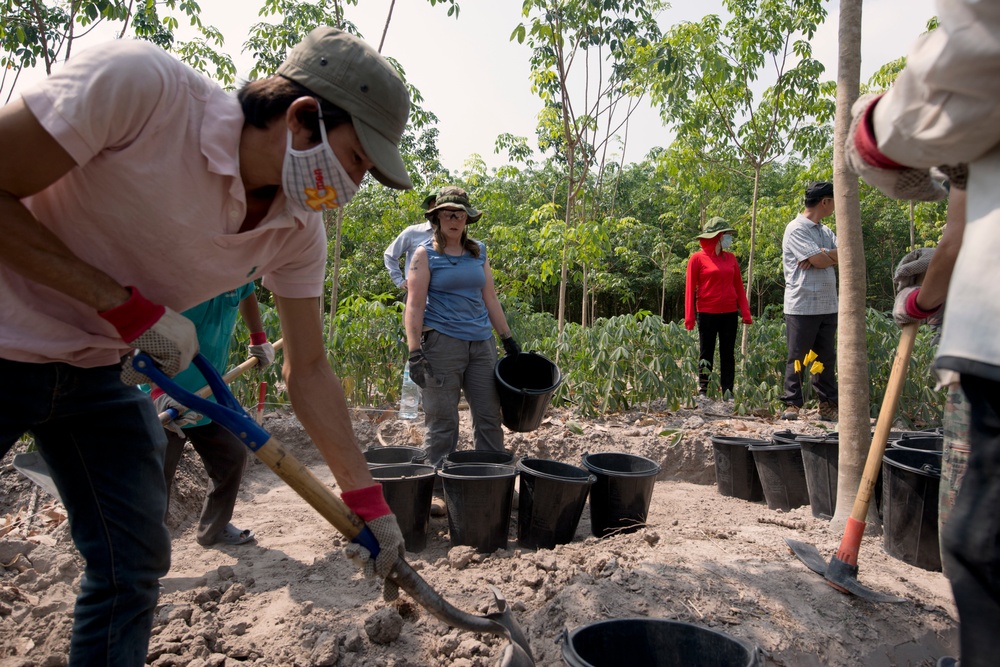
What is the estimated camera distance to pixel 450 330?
3855 millimetres

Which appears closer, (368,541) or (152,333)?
(152,333)

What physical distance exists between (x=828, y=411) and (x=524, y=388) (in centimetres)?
249

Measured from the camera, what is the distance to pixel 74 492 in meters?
1.47

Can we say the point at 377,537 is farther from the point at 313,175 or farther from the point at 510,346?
the point at 510,346

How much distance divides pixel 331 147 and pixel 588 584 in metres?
1.68

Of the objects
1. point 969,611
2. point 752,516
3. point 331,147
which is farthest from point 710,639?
point 752,516

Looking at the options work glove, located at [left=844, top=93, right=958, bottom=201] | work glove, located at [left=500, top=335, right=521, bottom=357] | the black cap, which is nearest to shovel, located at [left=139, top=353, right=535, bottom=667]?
work glove, located at [left=844, top=93, right=958, bottom=201]

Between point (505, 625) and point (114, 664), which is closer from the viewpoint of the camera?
point (114, 664)

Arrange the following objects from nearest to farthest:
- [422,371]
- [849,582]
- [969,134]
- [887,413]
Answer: [969,134], [887,413], [849,582], [422,371]

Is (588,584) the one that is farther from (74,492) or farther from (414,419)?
(414,419)

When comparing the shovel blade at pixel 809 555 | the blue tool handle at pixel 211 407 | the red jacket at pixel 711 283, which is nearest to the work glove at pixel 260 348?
the blue tool handle at pixel 211 407

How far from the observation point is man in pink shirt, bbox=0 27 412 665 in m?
1.27

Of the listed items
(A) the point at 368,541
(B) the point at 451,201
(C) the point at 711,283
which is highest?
(B) the point at 451,201

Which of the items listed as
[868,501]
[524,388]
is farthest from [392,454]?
[868,501]
